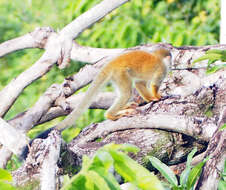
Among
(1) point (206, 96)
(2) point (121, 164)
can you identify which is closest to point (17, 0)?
(1) point (206, 96)

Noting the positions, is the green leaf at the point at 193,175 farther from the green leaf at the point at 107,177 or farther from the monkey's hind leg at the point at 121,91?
the monkey's hind leg at the point at 121,91

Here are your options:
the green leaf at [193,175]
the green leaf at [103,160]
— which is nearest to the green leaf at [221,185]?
the green leaf at [193,175]

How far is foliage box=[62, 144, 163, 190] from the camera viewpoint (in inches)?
42.1

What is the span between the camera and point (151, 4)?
772 cm

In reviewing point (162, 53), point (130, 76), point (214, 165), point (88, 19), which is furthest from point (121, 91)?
point (214, 165)

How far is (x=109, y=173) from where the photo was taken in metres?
1.09

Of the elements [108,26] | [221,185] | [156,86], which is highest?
[108,26]

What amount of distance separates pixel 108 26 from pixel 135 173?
4990mm

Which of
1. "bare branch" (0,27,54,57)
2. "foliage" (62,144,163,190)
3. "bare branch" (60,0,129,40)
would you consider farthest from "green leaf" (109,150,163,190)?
"bare branch" (0,27,54,57)

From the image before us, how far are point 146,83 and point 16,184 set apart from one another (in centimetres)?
140

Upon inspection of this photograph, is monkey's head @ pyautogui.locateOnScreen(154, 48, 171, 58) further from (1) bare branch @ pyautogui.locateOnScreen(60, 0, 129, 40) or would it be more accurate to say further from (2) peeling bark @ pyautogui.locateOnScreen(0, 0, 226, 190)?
(1) bare branch @ pyautogui.locateOnScreen(60, 0, 129, 40)

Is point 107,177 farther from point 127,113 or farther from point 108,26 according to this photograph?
point 108,26

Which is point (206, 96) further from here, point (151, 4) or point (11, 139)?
point (151, 4)

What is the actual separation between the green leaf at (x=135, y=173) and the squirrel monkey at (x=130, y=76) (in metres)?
1.40
